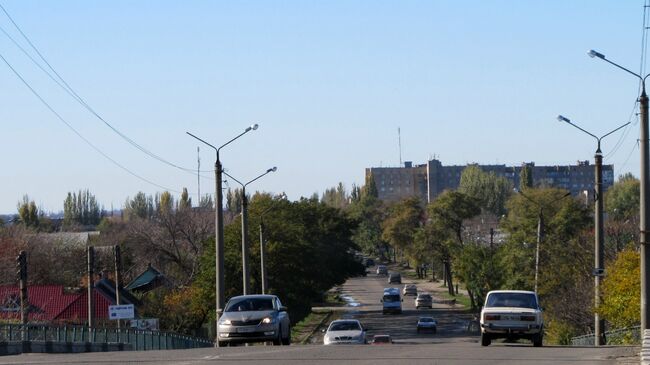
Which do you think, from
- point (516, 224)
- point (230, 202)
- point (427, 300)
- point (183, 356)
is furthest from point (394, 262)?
point (183, 356)

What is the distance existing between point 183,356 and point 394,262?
552ft

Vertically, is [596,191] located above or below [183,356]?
above

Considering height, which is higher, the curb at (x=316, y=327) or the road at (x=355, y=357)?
the road at (x=355, y=357)

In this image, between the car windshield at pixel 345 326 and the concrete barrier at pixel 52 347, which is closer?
the concrete barrier at pixel 52 347

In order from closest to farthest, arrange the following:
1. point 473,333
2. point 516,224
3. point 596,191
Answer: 1. point 596,191
2. point 473,333
3. point 516,224

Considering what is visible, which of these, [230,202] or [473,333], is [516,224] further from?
[230,202]

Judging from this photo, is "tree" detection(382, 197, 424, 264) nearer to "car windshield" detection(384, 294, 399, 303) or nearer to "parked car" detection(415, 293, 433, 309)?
"parked car" detection(415, 293, 433, 309)

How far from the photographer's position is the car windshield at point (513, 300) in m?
32.1

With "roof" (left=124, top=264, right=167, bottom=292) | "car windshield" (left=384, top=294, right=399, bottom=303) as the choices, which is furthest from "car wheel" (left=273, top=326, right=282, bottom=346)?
"roof" (left=124, top=264, right=167, bottom=292)

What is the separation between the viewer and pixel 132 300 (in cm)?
7775

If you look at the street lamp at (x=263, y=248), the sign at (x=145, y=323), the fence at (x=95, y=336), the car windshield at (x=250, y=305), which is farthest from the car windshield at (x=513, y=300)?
the sign at (x=145, y=323)

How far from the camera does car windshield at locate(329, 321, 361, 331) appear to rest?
42.2 meters

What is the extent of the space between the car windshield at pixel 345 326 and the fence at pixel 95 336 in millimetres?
7643

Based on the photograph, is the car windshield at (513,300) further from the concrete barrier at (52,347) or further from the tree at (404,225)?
the tree at (404,225)
